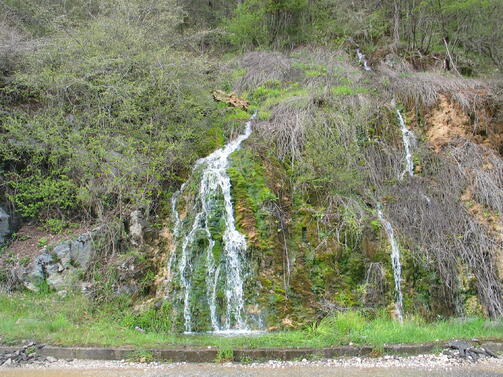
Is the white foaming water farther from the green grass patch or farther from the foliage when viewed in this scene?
the foliage

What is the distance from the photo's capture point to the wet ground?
17.3 feet

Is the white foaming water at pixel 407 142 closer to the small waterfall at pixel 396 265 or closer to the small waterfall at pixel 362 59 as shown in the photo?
the small waterfall at pixel 396 265

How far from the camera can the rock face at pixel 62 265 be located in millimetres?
8117

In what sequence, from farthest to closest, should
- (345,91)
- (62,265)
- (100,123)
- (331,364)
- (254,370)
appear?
(345,91) → (100,123) → (62,265) → (331,364) → (254,370)

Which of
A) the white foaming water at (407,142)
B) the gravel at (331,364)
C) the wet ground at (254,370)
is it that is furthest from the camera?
the white foaming water at (407,142)

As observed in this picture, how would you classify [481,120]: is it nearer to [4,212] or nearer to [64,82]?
[64,82]

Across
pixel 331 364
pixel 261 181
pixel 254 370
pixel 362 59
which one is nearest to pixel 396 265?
pixel 331 364

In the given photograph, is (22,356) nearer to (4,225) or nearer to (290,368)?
(290,368)

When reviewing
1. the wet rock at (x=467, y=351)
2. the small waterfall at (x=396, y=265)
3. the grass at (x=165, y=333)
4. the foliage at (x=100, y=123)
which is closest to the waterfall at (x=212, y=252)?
the grass at (x=165, y=333)

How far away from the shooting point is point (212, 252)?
7.76m

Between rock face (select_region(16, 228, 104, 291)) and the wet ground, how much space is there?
2664 millimetres

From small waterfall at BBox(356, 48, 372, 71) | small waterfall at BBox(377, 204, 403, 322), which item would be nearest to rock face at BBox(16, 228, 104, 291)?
small waterfall at BBox(377, 204, 403, 322)

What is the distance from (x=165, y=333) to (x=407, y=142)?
7.64 meters

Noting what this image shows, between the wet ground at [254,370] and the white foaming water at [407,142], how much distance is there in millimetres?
5358
